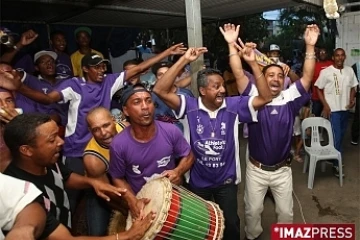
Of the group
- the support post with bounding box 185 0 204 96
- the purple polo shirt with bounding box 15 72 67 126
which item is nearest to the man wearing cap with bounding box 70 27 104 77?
the purple polo shirt with bounding box 15 72 67 126

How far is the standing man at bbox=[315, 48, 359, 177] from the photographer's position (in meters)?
5.41

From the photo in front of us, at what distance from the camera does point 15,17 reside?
575cm

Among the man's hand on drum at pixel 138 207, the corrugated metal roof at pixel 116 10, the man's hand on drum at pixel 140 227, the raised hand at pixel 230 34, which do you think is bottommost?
the man's hand on drum at pixel 140 227

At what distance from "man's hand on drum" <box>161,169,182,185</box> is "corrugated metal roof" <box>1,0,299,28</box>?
277cm

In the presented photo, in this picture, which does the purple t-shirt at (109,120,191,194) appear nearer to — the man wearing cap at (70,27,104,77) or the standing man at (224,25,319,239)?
the standing man at (224,25,319,239)

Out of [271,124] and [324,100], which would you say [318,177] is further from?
[271,124]

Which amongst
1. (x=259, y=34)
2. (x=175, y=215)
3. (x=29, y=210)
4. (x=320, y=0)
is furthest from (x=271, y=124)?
(x=259, y=34)

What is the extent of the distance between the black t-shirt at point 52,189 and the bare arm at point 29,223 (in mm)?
139

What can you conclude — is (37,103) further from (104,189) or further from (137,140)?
(104,189)

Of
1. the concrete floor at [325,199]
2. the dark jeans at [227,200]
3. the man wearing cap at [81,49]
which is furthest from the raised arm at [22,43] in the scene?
the concrete floor at [325,199]

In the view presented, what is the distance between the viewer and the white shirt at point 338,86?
5406 millimetres

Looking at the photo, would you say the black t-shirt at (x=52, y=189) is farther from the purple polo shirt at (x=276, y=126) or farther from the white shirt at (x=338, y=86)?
the white shirt at (x=338, y=86)

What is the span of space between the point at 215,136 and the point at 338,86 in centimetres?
335

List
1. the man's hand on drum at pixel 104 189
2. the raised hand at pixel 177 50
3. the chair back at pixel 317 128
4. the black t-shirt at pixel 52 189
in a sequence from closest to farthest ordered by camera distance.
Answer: the black t-shirt at pixel 52 189 → the man's hand on drum at pixel 104 189 → the raised hand at pixel 177 50 → the chair back at pixel 317 128
